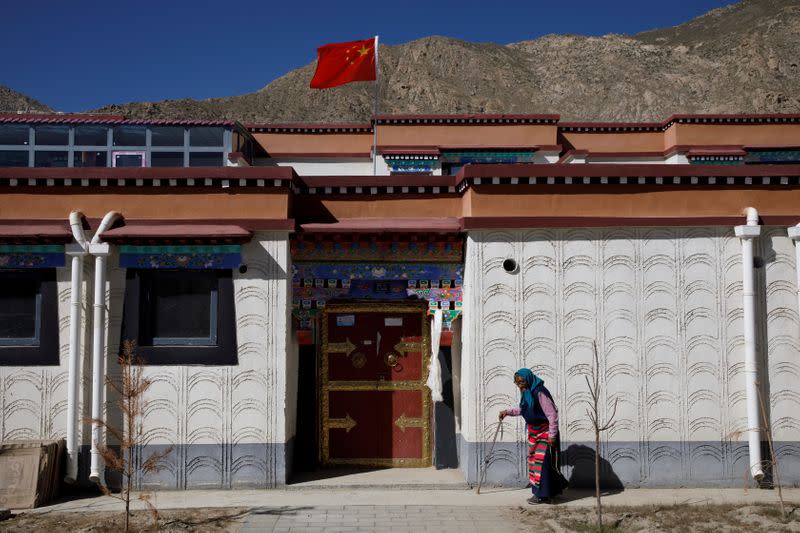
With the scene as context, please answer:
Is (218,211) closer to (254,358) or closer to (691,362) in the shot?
(254,358)

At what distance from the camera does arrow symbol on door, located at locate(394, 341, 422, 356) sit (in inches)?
397

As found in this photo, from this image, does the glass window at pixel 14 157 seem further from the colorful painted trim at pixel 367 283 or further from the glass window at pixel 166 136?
the colorful painted trim at pixel 367 283

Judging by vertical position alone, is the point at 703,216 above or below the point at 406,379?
above

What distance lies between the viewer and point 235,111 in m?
54.2

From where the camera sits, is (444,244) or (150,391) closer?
(150,391)

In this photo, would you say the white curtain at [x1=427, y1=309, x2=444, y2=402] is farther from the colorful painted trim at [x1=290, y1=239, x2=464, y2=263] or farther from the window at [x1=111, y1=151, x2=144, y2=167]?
the window at [x1=111, y1=151, x2=144, y2=167]

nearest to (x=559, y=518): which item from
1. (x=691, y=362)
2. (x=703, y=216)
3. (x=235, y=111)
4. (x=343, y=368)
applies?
(x=691, y=362)

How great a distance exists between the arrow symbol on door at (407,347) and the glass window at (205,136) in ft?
30.5

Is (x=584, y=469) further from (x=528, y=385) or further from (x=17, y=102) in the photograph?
(x=17, y=102)

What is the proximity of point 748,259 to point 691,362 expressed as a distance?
59.5 inches

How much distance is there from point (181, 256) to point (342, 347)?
8.55 ft

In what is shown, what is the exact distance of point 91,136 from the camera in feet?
57.5

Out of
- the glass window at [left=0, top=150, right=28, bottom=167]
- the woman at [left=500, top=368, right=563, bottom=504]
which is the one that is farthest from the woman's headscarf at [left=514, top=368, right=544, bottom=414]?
the glass window at [left=0, top=150, right=28, bottom=167]

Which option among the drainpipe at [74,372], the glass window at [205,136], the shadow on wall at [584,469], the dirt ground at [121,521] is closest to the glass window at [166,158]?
the glass window at [205,136]
